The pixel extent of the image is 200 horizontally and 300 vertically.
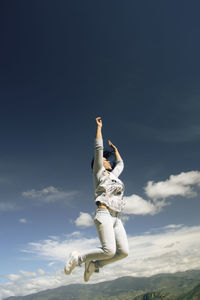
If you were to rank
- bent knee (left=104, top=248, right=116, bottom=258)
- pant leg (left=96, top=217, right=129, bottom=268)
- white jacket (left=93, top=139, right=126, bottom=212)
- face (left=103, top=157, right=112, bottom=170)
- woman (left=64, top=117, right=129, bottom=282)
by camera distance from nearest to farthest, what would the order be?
bent knee (left=104, top=248, right=116, bottom=258), woman (left=64, top=117, right=129, bottom=282), pant leg (left=96, top=217, right=129, bottom=268), white jacket (left=93, top=139, right=126, bottom=212), face (left=103, top=157, right=112, bottom=170)

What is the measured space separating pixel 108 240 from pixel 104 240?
97mm

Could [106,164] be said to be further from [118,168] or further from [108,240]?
[108,240]

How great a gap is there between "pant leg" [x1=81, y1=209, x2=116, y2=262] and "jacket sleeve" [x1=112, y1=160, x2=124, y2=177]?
1.59 meters

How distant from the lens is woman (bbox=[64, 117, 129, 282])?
527 cm

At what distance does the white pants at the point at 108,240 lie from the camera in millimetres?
5223

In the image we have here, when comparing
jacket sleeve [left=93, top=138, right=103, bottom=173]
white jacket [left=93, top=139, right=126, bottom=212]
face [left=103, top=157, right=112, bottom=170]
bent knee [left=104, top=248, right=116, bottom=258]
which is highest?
face [left=103, top=157, right=112, bottom=170]

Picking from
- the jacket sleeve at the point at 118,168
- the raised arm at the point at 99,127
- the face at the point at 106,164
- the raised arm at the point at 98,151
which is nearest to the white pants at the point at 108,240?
the raised arm at the point at 98,151

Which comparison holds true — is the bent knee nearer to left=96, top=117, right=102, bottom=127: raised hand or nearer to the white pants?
the white pants

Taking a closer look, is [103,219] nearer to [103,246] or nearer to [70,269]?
[103,246]

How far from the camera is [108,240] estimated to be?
5227mm

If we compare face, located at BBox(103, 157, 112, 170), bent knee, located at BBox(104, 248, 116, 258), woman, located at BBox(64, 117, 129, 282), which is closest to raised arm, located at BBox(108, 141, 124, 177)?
face, located at BBox(103, 157, 112, 170)

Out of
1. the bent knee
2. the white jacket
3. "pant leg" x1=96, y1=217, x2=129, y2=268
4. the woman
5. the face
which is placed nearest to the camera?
the bent knee

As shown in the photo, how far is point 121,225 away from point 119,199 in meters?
0.66

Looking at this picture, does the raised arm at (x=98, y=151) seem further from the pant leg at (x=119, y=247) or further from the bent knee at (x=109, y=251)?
the bent knee at (x=109, y=251)
